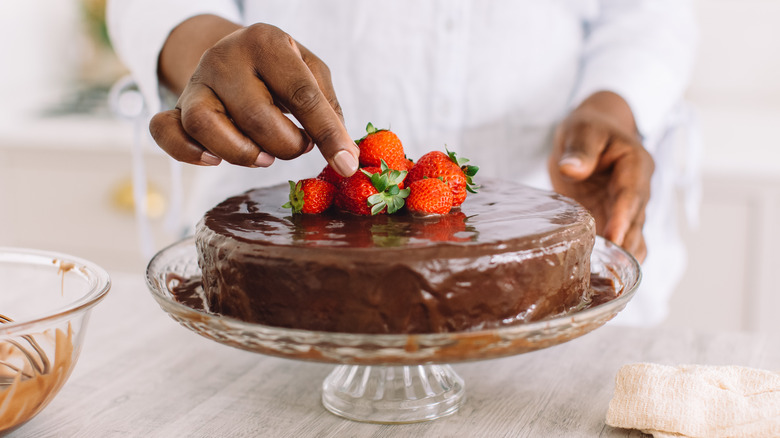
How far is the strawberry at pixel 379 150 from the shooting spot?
3.37 ft

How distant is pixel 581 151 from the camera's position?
1312 millimetres

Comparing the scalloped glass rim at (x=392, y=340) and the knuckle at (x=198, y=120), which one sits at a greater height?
the knuckle at (x=198, y=120)

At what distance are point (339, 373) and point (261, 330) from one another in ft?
0.96

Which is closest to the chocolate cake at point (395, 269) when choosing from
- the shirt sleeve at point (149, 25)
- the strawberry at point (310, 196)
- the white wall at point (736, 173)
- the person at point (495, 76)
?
the strawberry at point (310, 196)

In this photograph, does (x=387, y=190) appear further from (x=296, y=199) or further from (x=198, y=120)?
(x=198, y=120)

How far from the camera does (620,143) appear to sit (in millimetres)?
1356

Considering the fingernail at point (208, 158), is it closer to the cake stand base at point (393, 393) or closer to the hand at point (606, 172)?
the cake stand base at point (393, 393)

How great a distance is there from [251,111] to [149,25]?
2.34 ft

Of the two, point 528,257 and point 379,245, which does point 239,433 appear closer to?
point 379,245

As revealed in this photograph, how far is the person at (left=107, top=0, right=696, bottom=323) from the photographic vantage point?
138 cm

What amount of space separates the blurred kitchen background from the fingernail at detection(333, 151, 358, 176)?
1.48 metres

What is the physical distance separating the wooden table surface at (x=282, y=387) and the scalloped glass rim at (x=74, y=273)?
0.17 m

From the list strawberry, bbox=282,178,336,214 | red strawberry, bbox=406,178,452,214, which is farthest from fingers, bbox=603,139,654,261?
strawberry, bbox=282,178,336,214

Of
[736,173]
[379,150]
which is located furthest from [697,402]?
Result: [736,173]
